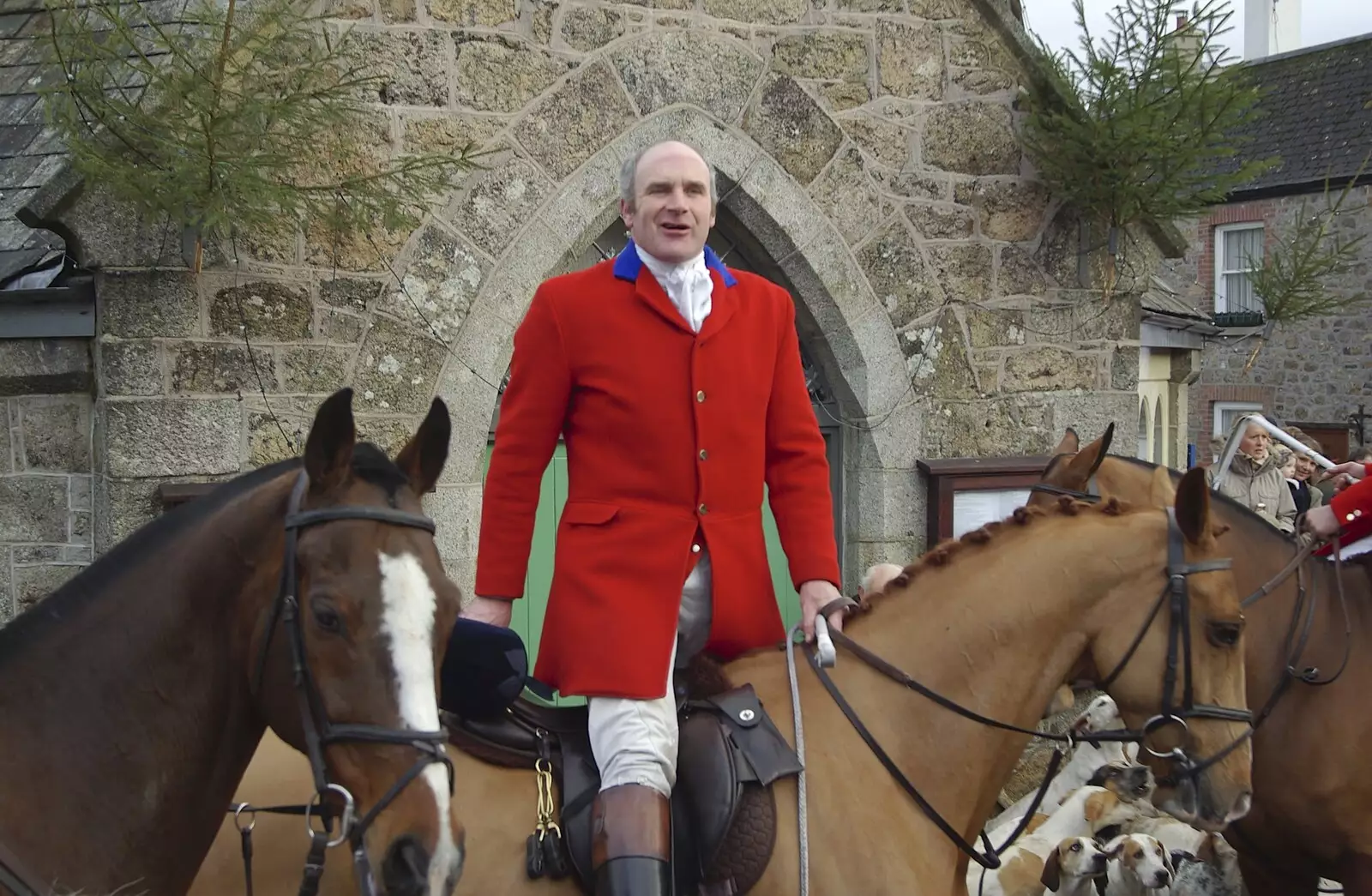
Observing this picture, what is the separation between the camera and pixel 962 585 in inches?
116

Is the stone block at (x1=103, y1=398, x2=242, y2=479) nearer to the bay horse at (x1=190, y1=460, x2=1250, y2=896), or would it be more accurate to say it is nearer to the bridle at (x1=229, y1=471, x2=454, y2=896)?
the bay horse at (x1=190, y1=460, x2=1250, y2=896)

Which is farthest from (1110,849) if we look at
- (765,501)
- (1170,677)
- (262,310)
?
(262,310)

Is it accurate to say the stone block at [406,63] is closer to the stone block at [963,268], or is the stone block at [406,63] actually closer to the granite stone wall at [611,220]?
the granite stone wall at [611,220]

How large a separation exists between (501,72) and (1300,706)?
12.3ft

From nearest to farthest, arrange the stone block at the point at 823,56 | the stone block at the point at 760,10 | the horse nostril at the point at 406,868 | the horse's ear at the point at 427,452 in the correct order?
the horse nostril at the point at 406,868, the horse's ear at the point at 427,452, the stone block at the point at 760,10, the stone block at the point at 823,56

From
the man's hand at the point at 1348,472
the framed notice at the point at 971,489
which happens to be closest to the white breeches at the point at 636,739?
the man's hand at the point at 1348,472

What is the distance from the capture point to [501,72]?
5.11 meters

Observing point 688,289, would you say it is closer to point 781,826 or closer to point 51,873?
point 781,826

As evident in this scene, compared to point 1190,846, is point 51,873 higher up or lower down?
higher up

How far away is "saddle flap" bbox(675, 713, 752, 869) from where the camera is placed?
2596 millimetres

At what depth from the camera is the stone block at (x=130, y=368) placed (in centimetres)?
454

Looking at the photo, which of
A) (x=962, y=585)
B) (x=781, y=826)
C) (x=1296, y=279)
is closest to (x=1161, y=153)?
(x=1296, y=279)

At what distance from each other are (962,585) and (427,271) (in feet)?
9.38

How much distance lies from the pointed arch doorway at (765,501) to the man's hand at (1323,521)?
1.87 meters
